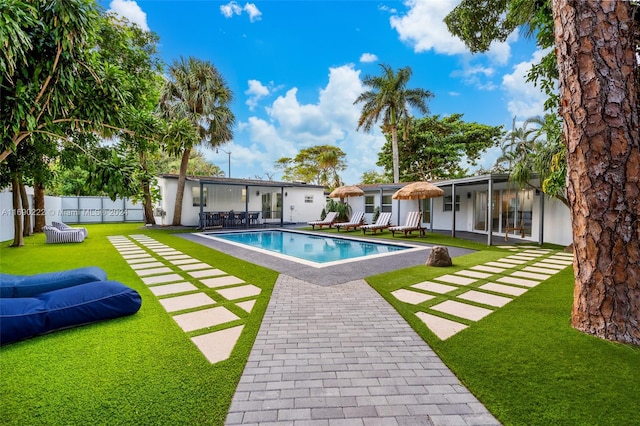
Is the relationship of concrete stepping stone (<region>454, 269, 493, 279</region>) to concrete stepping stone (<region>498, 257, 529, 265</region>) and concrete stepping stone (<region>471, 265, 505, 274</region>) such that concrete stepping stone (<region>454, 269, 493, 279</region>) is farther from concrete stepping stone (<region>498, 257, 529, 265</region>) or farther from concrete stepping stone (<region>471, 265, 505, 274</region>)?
concrete stepping stone (<region>498, 257, 529, 265</region>)

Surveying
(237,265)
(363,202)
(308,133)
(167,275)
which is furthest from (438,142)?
(167,275)

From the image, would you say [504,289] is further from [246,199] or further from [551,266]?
[246,199]

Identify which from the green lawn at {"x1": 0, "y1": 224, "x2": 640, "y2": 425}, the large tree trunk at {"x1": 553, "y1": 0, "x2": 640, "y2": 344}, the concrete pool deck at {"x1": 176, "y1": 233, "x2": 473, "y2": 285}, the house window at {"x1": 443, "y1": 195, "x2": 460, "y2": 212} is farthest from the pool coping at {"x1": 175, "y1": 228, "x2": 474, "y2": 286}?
the house window at {"x1": 443, "y1": 195, "x2": 460, "y2": 212}

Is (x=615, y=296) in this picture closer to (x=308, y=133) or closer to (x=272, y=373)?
(x=272, y=373)

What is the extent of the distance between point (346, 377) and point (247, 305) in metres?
2.09

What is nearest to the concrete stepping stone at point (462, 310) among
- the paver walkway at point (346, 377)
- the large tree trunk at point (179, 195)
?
the paver walkway at point (346, 377)

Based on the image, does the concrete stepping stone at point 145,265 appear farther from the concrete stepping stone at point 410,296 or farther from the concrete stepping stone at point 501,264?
the concrete stepping stone at point 501,264

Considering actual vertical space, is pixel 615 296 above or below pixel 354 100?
below

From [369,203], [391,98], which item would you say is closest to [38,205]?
[369,203]

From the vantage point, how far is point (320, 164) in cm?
3388

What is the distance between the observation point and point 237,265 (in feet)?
21.9

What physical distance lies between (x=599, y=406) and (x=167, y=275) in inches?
241

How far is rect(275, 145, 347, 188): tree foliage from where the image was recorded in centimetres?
3306

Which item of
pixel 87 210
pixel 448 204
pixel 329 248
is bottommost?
pixel 329 248
